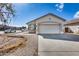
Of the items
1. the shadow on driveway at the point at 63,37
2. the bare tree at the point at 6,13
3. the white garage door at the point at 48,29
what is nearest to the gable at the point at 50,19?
the white garage door at the point at 48,29

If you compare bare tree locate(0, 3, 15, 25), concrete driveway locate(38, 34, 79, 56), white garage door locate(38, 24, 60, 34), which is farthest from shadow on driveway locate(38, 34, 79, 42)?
bare tree locate(0, 3, 15, 25)

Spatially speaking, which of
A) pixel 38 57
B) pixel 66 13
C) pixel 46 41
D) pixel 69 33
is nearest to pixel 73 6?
pixel 66 13

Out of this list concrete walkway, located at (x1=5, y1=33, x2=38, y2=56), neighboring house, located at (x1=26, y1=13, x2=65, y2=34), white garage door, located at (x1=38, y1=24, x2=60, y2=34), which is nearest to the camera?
concrete walkway, located at (x1=5, y1=33, x2=38, y2=56)

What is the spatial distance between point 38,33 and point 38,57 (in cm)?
69

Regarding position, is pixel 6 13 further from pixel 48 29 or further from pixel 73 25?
pixel 73 25

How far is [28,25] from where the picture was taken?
5566 mm

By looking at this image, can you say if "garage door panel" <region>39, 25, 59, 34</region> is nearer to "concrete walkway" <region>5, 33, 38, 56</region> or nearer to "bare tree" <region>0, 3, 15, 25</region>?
"concrete walkway" <region>5, 33, 38, 56</region>

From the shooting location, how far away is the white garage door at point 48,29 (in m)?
5.68

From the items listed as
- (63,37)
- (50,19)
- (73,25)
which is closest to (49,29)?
(50,19)

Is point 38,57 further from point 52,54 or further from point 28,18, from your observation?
point 28,18

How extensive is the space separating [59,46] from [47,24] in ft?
2.34

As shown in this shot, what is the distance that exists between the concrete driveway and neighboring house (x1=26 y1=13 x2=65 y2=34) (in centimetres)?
24

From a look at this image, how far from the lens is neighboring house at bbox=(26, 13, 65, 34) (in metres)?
5.52

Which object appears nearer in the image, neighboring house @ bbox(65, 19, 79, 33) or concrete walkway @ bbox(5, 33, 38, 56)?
concrete walkway @ bbox(5, 33, 38, 56)
